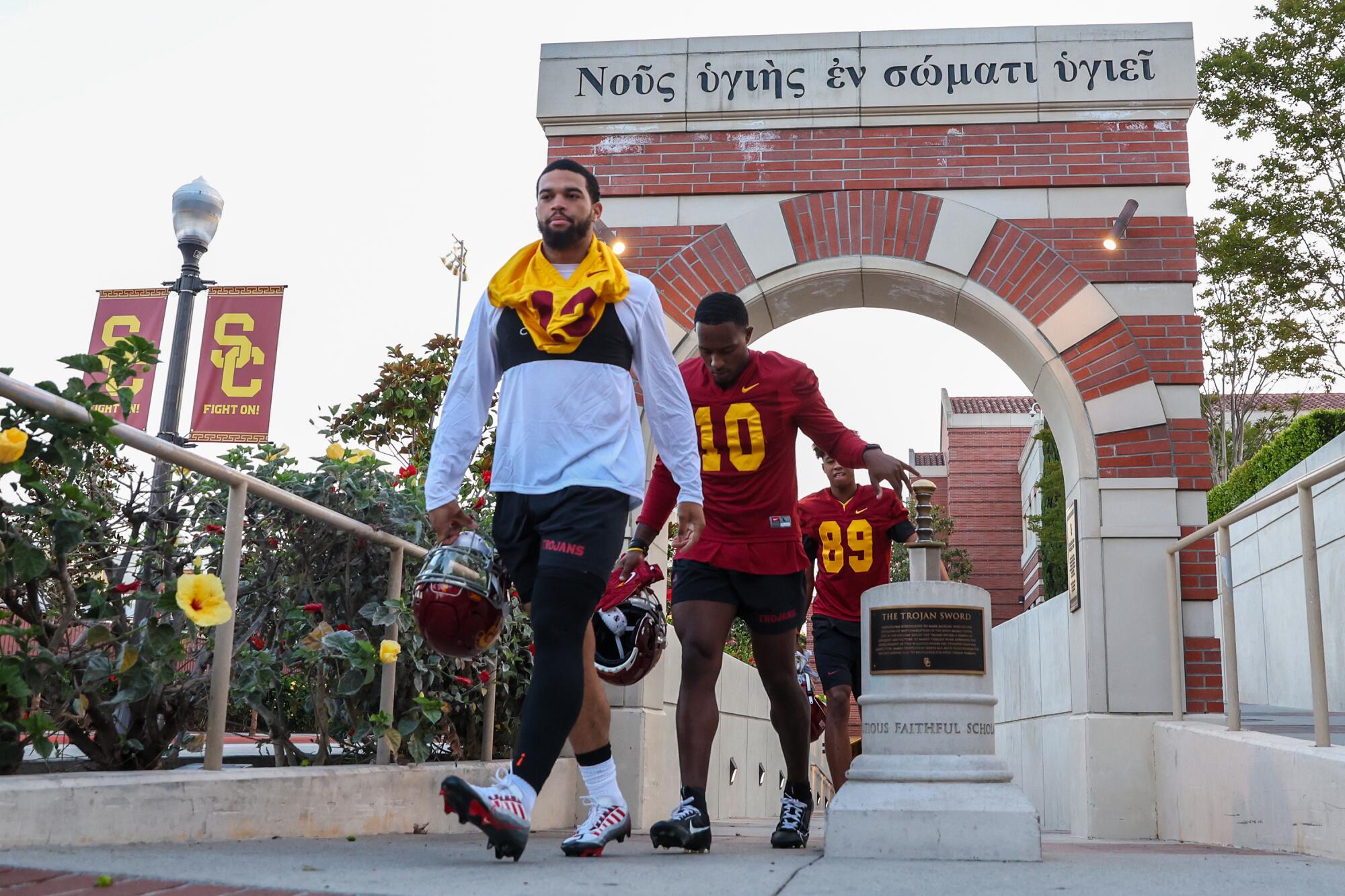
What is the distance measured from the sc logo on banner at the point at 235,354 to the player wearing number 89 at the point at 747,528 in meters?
5.81

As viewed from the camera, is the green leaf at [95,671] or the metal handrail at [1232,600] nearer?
the green leaf at [95,671]

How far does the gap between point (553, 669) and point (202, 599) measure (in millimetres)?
1102

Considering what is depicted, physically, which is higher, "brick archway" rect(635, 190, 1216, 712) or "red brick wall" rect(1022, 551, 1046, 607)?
"red brick wall" rect(1022, 551, 1046, 607)

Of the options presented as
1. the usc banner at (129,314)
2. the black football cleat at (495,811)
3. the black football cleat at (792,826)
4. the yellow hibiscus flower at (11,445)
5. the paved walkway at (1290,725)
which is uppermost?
the usc banner at (129,314)

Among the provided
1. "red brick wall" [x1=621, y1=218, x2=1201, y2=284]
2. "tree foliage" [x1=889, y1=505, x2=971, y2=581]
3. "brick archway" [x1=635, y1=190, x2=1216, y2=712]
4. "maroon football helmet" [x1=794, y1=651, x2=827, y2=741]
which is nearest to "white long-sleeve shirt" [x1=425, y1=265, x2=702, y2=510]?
"maroon football helmet" [x1=794, y1=651, x2=827, y2=741]

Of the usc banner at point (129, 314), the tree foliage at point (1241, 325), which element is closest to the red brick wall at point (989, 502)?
the tree foliage at point (1241, 325)

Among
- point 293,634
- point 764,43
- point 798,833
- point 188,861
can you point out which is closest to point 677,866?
point 188,861

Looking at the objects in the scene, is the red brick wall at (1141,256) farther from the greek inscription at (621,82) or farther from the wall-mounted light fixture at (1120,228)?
the greek inscription at (621,82)

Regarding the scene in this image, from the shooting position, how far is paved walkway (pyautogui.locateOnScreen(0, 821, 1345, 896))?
8.10 feet

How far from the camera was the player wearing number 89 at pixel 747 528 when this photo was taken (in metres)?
4.45

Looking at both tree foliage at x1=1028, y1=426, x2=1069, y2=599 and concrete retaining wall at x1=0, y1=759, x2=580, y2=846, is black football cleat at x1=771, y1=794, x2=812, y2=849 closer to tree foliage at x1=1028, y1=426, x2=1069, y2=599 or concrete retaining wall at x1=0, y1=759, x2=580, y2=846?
concrete retaining wall at x1=0, y1=759, x2=580, y2=846

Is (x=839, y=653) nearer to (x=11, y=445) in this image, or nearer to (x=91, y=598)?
(x=91, y=598)

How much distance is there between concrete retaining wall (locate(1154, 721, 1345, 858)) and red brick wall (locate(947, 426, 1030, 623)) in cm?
4148

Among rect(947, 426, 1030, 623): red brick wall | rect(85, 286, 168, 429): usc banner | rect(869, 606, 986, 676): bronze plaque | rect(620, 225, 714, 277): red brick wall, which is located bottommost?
rect(869, 606, 986, 676): bronze plaque
